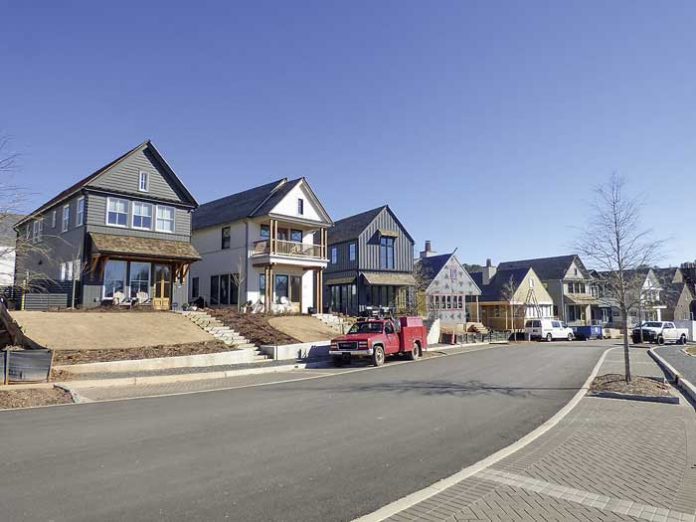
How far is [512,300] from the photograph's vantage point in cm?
5234

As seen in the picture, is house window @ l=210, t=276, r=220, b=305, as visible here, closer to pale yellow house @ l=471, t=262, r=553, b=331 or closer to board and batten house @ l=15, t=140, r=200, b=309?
board and batten house @ l=15, t=140, r=200, b=309

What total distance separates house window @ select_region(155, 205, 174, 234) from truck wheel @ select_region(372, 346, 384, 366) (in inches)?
606

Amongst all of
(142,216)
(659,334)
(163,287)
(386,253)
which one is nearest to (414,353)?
(163,287)

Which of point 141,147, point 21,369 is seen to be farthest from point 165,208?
point 21,369

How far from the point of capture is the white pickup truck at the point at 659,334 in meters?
37.8

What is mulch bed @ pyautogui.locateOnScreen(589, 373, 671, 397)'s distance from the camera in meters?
12.1

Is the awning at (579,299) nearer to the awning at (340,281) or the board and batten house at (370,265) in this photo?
the board and batten house at (370,265)

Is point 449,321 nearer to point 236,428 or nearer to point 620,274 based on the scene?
point 620,274

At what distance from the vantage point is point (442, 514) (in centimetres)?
498

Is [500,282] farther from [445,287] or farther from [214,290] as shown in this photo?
[214,290]

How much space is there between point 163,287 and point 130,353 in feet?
35.6

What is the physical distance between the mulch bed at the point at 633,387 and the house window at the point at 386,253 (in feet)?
90.1

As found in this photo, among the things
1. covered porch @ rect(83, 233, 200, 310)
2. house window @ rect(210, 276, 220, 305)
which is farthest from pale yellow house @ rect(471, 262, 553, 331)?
covered porch @ rect(83, 233, 200, 310)

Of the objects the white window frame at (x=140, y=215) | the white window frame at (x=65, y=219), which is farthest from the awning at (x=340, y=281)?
the white window frame at (x=65, y=219)
